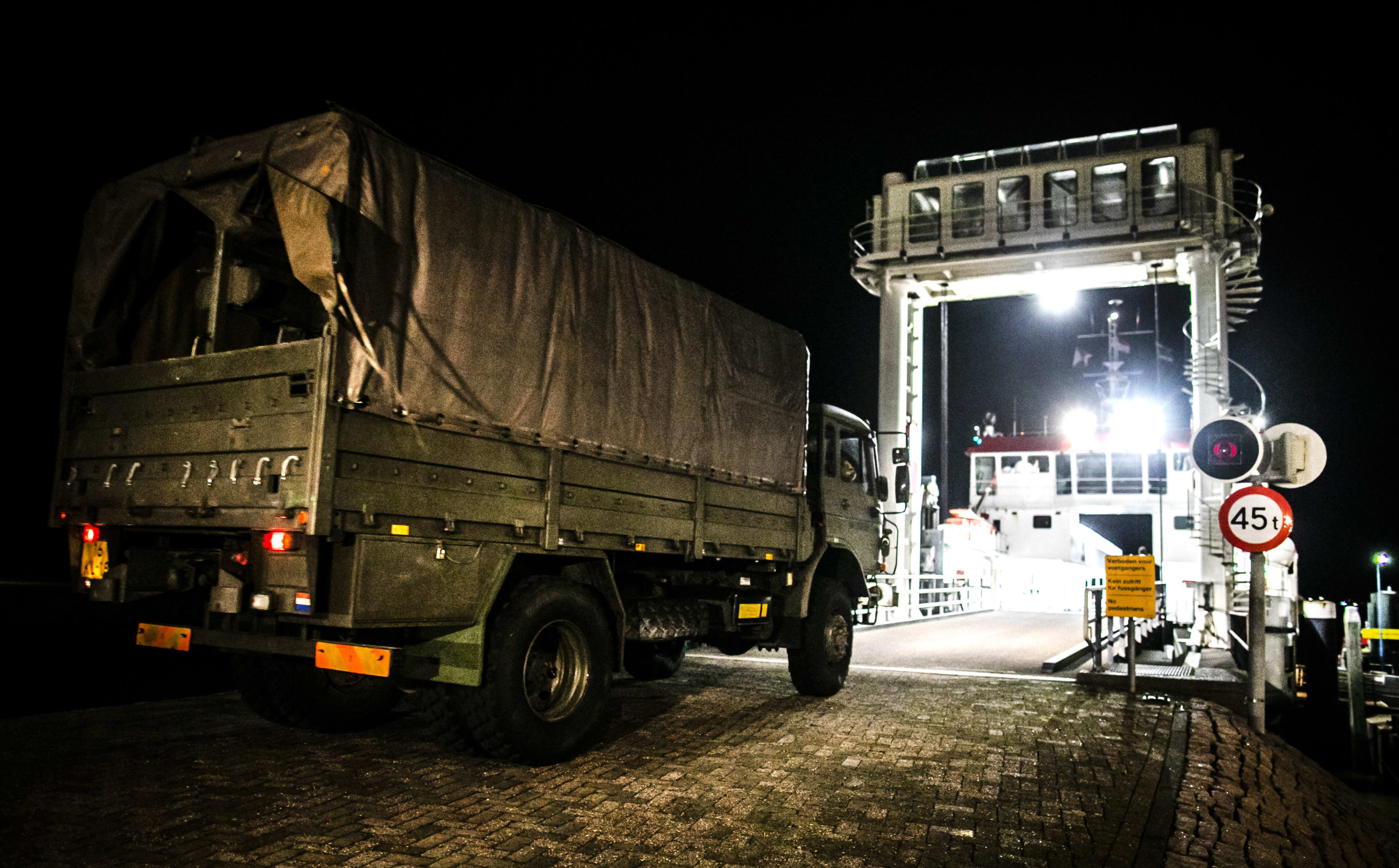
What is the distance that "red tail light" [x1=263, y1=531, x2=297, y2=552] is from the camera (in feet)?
17.1

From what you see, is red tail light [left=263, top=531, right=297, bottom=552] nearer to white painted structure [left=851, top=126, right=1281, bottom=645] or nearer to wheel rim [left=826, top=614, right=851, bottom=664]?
wheel rim [left=826, top=614, right=851, bottom=664]

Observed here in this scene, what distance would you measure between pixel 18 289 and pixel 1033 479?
121ft

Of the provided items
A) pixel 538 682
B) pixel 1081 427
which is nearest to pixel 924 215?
pixel 1081 427

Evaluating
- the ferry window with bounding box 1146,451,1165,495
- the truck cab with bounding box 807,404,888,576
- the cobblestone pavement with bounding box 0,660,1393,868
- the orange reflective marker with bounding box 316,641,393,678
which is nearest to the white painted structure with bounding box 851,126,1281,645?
the truck cab with bounding box 807,404,888,576

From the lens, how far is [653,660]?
10.6 meters

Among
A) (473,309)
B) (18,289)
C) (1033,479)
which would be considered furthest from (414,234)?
(1033,479)

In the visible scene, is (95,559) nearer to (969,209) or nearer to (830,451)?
(830,451)

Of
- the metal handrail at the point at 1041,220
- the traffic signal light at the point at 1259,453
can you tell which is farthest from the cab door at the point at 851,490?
the metal handrail at the point at 1041,220

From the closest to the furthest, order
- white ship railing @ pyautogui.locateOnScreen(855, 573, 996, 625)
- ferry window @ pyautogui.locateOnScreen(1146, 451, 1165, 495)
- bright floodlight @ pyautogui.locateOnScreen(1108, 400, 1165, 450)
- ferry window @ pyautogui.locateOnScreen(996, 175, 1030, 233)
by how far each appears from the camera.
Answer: white ship railing @ pyautogui.locateOnScreen(855, 573, 996, 625)
ferry window @ pyautogui.locateOnScreen(996, 175, 1030, 233)
ferry window @ pyautogui.locateOnScreen(1146, 451, 1165, 495)
bright floodlight @ pyautogui.locateOnScreen(1108, 400, 1165, 450)

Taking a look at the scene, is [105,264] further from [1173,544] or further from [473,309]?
[1173,544]

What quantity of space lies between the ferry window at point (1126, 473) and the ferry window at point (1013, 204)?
1799 centimetres

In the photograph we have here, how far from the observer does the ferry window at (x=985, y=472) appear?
139 feet

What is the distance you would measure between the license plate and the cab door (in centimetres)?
648

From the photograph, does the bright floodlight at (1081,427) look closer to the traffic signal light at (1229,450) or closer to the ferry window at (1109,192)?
the ferry window at (1109,192)
